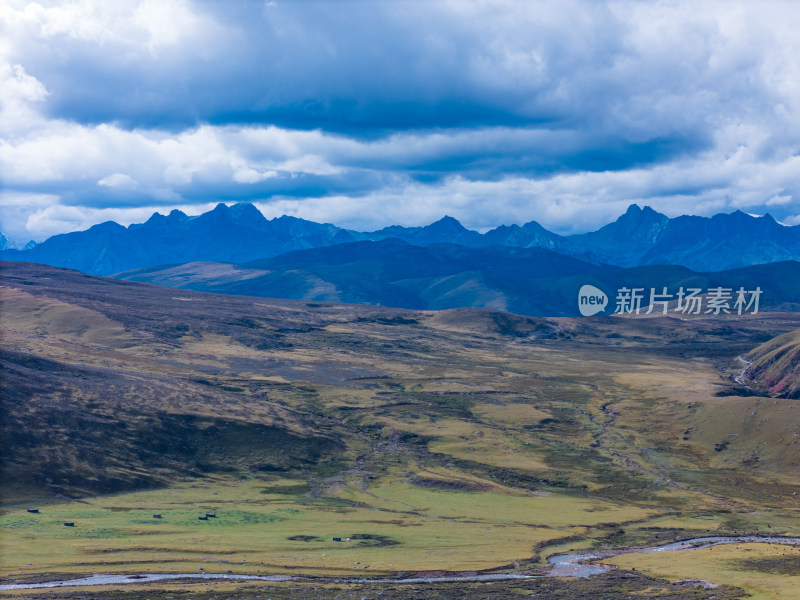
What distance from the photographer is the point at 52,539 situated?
100 metres

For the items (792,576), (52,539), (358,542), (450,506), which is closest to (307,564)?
(358,542)

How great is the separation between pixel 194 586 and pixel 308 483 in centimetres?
7279

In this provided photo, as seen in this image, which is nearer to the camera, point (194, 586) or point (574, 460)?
point (194, 586)

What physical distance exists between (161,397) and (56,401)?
31584 mm

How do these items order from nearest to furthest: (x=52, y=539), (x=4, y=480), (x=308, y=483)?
1. (x=52, y=539)
2. (x=4, y=480)
3. (x=308, y=483)

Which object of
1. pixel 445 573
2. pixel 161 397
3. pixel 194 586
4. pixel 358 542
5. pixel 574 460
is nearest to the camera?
pixel 194 586

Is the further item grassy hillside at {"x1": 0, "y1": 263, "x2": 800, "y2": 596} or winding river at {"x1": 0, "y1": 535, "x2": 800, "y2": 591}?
grassy hillside at {"x1": 0, "y1": 263, "x2": 800, "y2": 596}

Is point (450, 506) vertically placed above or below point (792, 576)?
below

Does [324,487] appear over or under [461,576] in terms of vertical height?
under

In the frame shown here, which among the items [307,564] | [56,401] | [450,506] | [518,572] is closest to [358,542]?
[307,564]

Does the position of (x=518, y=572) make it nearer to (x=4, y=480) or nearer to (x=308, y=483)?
(x=308, y=483)

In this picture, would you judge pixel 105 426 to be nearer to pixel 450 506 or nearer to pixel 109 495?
pixel 109 495

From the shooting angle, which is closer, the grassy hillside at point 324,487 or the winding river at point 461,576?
the winding river at point 461,576

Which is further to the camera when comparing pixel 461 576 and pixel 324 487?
pixel 324 487
